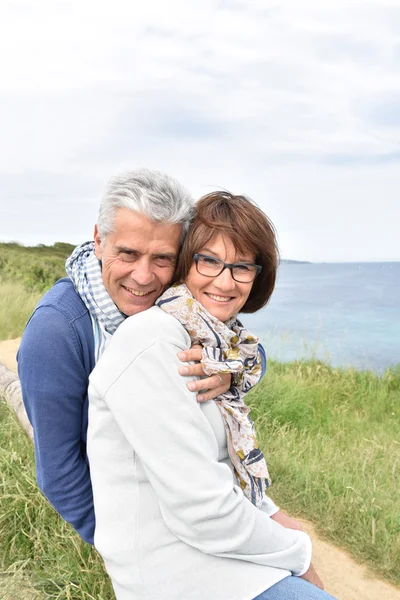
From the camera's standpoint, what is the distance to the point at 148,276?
212 centimetres

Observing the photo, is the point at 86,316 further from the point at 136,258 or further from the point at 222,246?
the point at 222,246

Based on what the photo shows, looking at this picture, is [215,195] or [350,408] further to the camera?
[350,408]

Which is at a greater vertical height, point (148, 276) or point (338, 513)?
point (148, 276)

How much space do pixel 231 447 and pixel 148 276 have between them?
27.6 inches

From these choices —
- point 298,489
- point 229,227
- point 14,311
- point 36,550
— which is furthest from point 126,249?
point 14,311

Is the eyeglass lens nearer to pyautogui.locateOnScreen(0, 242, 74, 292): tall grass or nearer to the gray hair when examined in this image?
the gray hair

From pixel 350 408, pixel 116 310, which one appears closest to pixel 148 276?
pixel 116 310

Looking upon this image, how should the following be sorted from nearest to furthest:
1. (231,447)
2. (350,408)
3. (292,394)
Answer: (231,447) → (292,394) → (350,408)

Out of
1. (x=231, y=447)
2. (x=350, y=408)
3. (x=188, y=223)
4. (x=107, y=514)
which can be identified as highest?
(x=188, y=223)

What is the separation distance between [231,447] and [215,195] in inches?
36.8

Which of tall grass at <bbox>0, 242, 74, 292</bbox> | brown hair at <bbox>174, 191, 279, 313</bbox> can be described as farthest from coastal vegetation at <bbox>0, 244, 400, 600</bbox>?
tall grass at <bbox>0, 242, 74, 292</bbox>

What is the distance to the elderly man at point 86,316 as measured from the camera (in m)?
1.92

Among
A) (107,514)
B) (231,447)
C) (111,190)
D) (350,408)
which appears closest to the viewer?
(107,514)

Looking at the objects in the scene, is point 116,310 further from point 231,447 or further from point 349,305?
point 349,305
